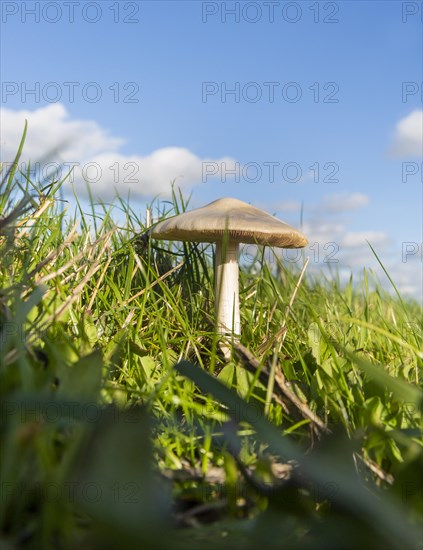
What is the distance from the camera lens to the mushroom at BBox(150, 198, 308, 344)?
3.30m

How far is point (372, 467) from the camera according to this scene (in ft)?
5.22

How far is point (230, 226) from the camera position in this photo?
3291mm

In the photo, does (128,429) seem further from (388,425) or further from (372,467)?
(388,425)

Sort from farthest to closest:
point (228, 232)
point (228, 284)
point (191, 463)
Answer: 1. point (228, 284)
2. point (228, 232)
3. point (191, 463)

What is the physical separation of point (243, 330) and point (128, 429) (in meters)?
2.55

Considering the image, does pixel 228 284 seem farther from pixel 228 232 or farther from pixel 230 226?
pixel 230 226

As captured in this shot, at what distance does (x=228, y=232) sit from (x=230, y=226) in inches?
4.7

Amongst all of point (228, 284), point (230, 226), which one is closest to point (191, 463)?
point (230, 226)

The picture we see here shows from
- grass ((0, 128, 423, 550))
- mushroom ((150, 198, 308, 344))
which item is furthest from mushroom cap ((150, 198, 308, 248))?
grass ((0, 128, 423, 550))

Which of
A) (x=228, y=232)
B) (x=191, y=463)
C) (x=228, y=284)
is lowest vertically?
(x=191, y=463)

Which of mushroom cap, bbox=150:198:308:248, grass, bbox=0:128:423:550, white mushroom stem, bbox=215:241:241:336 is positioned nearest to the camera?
grass, bbox=0:128:423:550

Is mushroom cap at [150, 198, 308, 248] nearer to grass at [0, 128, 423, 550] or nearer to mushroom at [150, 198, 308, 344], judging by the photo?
mushroom at [150, 198, 308, 344]

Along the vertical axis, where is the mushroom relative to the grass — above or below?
above

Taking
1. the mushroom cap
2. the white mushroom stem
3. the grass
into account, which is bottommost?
the grass
